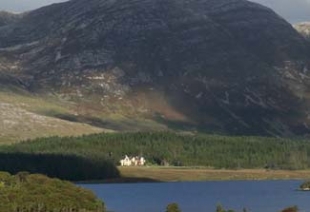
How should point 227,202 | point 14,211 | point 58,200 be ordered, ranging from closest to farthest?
point 14,211
point 58,200
point 227,202

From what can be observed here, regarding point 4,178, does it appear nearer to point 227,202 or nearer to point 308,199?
point 227,202

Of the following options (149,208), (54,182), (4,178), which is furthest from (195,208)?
(4,178)

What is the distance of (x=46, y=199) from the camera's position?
134 m

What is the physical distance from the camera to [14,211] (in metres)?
126

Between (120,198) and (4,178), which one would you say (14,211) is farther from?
(120,198)

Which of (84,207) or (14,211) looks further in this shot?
(84,207)

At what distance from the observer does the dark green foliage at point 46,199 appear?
130 meters

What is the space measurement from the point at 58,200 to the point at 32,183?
16277mm

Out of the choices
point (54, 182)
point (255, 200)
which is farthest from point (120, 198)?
point (54, 182)

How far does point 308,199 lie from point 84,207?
55917 mm

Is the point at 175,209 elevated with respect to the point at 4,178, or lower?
lower

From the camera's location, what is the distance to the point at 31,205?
426ft

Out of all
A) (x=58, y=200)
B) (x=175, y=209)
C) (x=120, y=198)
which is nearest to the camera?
(x=175, y=209)

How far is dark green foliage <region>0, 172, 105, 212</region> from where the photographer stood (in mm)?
129750
